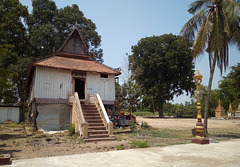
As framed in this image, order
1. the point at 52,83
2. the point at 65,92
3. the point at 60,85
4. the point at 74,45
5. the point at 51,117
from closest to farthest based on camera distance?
the point at 52,83 < the point at 51,117 < the point at 60,85 < the point at 65,92 < the point at 74,45

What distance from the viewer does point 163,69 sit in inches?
1553

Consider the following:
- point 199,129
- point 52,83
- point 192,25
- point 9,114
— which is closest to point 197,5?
point 192,25

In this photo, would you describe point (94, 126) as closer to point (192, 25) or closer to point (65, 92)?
point (65, 92)

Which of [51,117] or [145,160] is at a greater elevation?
[51,117]

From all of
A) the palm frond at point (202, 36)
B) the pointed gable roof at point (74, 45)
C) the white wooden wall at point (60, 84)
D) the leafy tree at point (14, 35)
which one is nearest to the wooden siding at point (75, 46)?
the pointed gable roof at point (74, 45)

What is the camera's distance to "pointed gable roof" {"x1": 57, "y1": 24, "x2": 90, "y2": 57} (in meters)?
19.1

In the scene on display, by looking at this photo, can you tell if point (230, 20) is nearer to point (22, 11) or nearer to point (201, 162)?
point (201, 162)

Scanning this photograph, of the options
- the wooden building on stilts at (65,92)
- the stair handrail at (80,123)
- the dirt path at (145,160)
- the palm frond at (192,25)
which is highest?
the palm frond at (192,25)

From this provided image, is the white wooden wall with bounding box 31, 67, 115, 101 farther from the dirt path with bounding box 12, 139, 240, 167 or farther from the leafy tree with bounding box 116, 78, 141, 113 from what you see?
the dirt path with bounding box 12, 139, 240, 167

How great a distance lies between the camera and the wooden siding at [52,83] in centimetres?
1534

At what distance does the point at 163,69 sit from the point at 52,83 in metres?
27.7

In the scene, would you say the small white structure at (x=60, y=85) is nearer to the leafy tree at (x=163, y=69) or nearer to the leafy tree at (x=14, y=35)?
the leafy tree at (x=14, y=35)

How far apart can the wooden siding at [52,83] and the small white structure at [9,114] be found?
1303 cm

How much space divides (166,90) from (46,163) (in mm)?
34956
